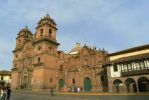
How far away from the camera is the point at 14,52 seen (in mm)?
57969

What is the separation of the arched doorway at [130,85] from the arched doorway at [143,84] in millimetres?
995

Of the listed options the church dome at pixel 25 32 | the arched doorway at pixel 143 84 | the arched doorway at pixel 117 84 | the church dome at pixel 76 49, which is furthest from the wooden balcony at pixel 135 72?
the church dome at pixel 25 32

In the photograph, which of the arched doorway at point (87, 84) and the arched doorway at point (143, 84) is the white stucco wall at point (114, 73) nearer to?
the arched doorway at point (143, 84)

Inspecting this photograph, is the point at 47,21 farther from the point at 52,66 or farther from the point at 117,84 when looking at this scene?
the point at 117,84

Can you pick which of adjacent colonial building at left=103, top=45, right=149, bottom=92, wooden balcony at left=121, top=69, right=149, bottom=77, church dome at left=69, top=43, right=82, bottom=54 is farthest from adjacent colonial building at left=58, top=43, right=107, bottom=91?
church dome at left=69, top=43, right=82, bottom=54

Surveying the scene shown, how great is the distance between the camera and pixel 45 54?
4581 cm

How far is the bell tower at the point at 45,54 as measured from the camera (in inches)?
1748

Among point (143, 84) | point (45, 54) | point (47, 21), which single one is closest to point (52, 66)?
point (45, 54)

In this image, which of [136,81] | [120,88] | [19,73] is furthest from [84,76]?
[19,73]

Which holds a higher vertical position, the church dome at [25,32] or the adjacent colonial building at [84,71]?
the church dome at [25,32]

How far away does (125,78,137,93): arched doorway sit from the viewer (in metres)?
32.8

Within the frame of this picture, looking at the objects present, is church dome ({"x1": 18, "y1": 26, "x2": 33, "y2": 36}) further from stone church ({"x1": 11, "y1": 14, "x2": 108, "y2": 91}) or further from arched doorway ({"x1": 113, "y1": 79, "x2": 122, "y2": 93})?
arched doorway ({"x1": 113, "y1": 79, "x2": 122, "y2": 93})

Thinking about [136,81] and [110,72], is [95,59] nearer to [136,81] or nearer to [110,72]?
[110,72]

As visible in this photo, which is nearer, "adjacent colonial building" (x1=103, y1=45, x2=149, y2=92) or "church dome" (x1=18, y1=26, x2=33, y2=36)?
"adjacent colonial building" (x1=103, y1=45, x2=149, y2=92)
